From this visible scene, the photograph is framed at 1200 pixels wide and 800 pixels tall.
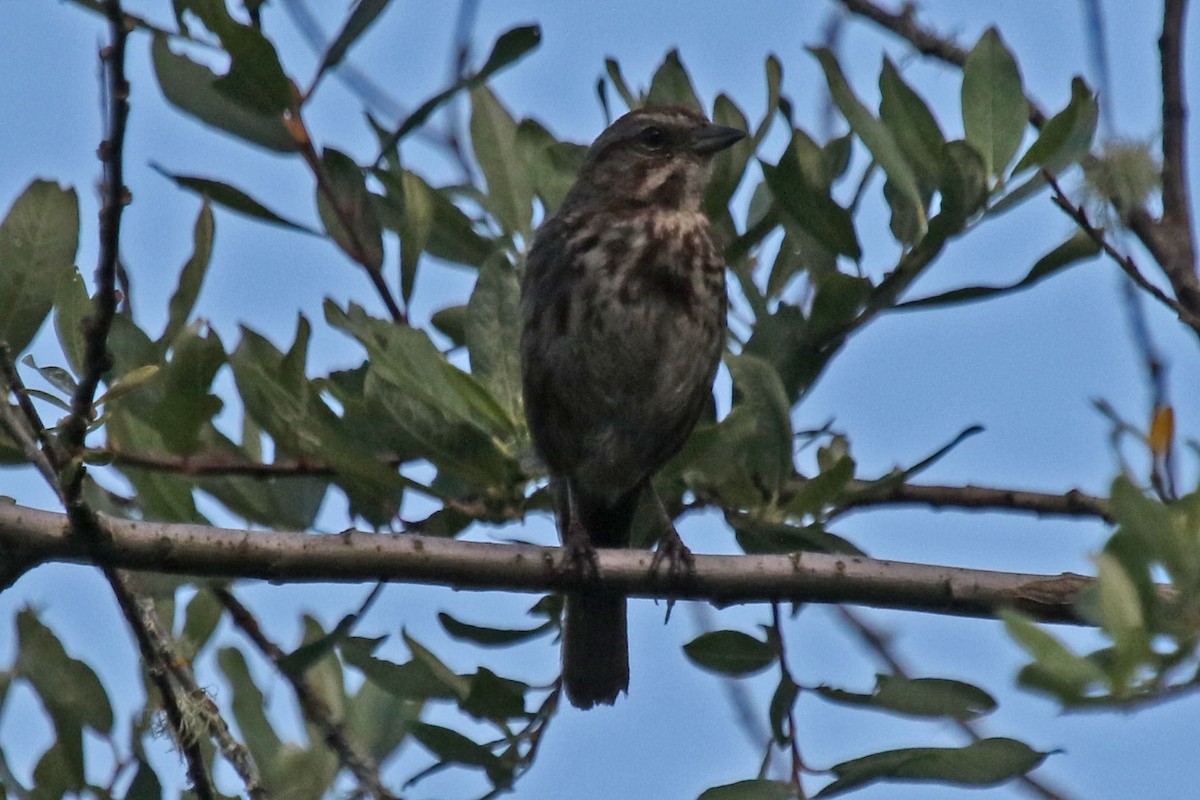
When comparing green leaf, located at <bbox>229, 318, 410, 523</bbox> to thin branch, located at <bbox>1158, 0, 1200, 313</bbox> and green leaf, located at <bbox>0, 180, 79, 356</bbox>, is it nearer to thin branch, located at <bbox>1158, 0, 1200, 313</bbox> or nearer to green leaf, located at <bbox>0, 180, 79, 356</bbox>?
green leaf, located at <bbox>0, 180, 79, 356</bbox>

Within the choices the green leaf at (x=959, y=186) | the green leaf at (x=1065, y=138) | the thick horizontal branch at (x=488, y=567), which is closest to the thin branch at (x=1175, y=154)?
the green leaf at (x=1065, y=138)

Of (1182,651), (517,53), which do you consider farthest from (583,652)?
(1182,651)

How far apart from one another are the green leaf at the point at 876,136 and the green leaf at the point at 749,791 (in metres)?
1.41

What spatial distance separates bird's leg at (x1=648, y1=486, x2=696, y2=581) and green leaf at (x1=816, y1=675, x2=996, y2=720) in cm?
49

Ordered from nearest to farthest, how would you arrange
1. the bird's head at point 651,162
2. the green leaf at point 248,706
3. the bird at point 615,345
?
1. the green leaf at point 248,706
2. the bird at point 615,345
3. the bird's head at point 651,162

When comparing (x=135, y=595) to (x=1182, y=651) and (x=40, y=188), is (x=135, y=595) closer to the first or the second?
(x=40, y=188)

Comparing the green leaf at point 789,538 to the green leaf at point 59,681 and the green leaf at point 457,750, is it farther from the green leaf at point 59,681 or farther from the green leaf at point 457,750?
the green leaf at point 59,681

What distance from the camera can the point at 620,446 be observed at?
534cm

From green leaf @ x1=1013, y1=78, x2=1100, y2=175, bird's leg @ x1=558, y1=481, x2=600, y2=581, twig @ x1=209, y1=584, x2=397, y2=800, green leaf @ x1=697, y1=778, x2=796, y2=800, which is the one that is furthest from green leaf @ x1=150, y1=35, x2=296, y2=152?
green leaf @ x1=697, y1=778, x2=796, y2=800

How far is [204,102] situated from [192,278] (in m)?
0.93

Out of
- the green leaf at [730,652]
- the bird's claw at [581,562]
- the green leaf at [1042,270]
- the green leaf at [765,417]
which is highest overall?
the green leaf at [1042,270]

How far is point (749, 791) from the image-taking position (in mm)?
3492

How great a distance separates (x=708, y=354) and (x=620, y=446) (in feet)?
1.31

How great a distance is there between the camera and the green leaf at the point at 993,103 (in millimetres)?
3949
